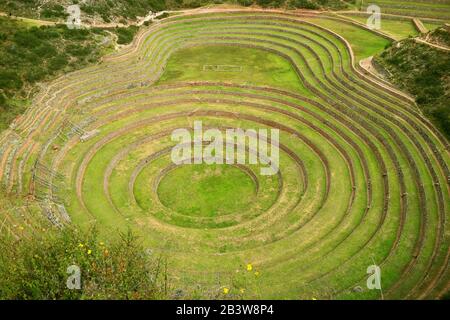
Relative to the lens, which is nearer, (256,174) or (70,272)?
(70,272)

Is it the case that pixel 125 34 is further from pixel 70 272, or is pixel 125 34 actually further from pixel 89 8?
pixel 70 272

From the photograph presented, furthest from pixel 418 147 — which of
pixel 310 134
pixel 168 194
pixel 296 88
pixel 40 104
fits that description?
pixel 40 104

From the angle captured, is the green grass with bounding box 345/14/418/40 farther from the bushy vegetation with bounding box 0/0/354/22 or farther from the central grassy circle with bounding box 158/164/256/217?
the central grassy circle with bounding box 158/164/256/217

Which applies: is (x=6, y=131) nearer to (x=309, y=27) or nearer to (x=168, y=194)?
(x=168, y=194)

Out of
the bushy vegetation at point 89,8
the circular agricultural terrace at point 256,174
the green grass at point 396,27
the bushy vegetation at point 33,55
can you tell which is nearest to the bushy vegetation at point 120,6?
the bushy vegetation at point 89,8

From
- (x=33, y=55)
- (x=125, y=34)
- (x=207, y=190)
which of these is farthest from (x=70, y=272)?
(x=125, y=34)

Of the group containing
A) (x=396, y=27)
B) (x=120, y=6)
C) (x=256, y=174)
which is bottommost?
(x=256, y=174)

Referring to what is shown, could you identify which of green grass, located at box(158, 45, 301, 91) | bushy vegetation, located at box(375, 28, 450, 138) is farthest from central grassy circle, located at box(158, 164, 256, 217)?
bushy vegetation, located at box(375, 28, 450, 138)

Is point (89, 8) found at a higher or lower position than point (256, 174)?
higher
